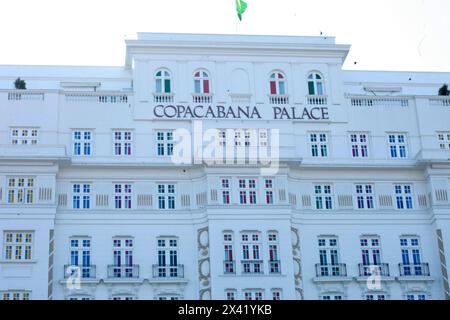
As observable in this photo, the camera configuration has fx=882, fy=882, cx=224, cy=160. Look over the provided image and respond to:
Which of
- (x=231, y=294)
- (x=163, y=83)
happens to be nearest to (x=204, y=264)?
(x=231, y=294)

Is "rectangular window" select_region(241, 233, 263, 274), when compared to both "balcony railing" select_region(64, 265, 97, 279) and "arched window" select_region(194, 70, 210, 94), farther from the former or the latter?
"arched window" select_region(194, 70, 210, 94)

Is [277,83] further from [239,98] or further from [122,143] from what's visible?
[122,143]

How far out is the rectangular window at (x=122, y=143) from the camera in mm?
45906

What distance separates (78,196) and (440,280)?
62.2 feet

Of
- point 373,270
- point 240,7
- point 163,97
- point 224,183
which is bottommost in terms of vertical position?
point 373,270

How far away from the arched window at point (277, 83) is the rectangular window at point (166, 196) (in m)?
7.89

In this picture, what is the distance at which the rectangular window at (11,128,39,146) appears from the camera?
4522cm

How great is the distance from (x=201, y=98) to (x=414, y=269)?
1431cm

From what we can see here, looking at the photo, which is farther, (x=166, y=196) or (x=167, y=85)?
(x=167, y=85)

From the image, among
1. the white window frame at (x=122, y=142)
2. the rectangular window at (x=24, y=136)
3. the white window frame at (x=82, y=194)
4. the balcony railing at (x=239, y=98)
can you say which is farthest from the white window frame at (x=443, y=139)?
the rectangular window at (x=24, y=136)

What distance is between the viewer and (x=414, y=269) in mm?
45344

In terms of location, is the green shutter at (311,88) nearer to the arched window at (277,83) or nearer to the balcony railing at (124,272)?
the arched window at (277,83)
